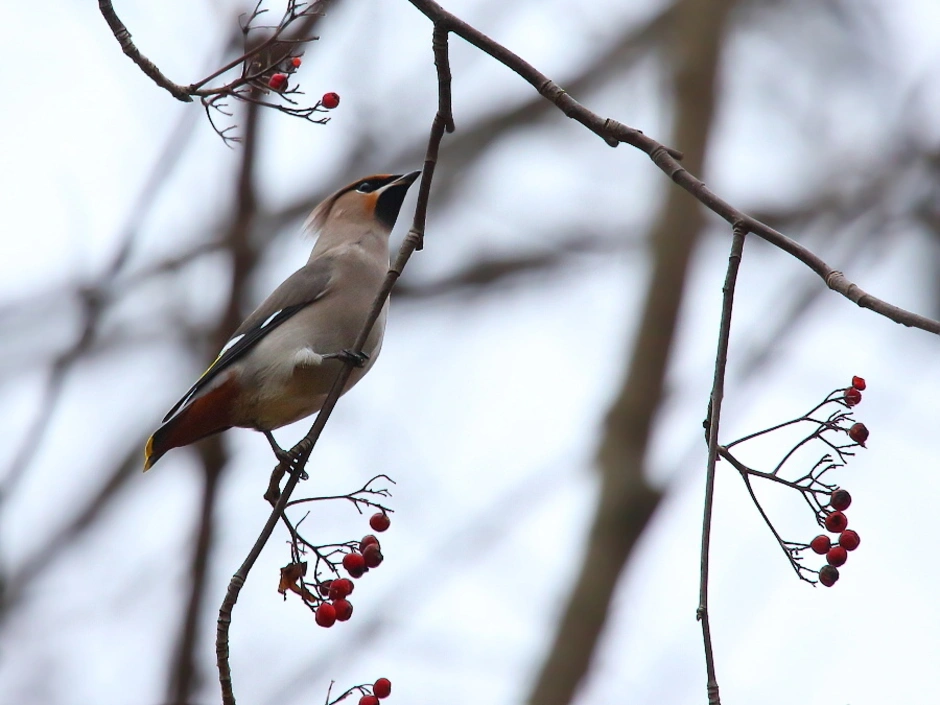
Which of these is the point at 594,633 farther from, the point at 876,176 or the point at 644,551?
the point at 876,176

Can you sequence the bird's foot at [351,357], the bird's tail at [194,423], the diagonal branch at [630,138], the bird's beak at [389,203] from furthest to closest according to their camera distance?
the bird's beak at [389,203], the bird's tail at [194,423], the bird's foot at [351,357], the diagonal branch at [630,138]

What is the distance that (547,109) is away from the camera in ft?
31.9

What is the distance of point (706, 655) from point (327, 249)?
12.4ft

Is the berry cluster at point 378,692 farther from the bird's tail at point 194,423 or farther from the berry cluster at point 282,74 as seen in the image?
the bird's tail at point 194,423

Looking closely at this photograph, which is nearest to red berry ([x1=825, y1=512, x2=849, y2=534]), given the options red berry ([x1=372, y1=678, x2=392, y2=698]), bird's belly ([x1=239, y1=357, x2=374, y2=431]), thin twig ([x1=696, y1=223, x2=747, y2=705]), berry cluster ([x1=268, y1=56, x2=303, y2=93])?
thin twig ([x1=696, y1=223, x2=747, y2=705])

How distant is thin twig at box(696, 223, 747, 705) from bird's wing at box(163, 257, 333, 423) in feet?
8.58

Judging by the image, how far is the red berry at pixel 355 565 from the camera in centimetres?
320

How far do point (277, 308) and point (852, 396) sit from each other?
9.18 ft

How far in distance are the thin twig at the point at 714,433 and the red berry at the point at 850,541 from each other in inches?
22.2

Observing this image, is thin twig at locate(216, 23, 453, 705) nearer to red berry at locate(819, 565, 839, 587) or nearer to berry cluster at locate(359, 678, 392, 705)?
berry cluster at locate(359, 678, 392, 705)

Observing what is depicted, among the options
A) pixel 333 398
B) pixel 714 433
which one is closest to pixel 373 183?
pixel 333 398

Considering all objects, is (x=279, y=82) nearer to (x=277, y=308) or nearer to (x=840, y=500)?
(x=840, y=500)

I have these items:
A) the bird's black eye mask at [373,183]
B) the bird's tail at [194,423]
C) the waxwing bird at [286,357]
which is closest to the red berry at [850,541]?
the waxwing bird at [286,357]

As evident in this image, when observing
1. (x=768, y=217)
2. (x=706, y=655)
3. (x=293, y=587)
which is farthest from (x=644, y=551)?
(x=706, y=655)
